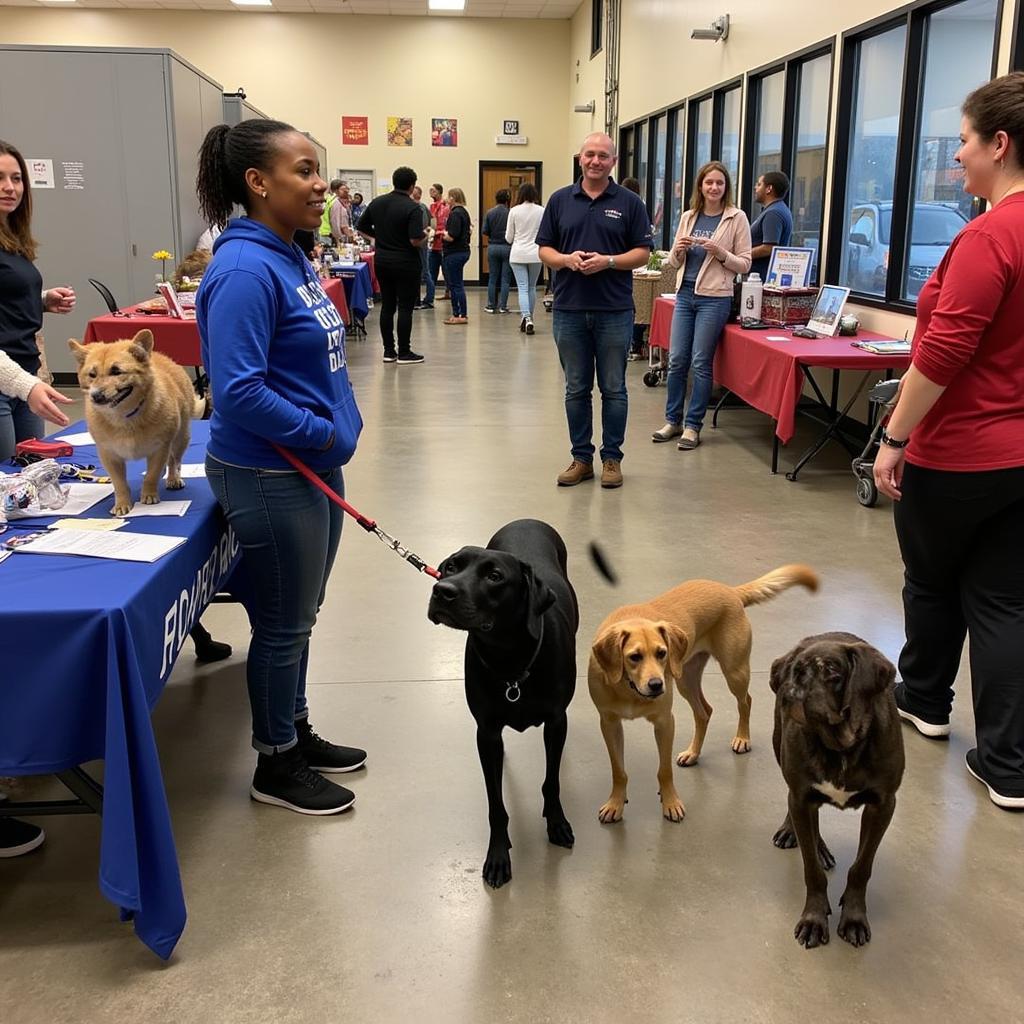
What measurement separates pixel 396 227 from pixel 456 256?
11.7ft

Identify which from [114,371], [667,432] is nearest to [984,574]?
[114,371]

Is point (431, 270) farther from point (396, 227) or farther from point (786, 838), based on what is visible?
point (786, 838)

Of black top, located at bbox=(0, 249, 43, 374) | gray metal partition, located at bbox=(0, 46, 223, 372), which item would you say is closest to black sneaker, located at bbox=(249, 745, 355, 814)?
black top, located at bbox=(0, 249, 43, 374)

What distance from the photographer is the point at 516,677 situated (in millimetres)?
1939

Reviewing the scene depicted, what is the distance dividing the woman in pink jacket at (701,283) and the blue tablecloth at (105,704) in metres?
4.59

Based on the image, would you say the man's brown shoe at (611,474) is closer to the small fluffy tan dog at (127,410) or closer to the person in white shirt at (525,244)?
the small fluffy tan dog at (127,410)

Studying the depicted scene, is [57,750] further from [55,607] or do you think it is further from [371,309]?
[371,309]

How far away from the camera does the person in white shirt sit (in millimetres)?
11203

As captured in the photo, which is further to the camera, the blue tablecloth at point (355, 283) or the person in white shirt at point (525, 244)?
the person in white shirt at point (525, 244)

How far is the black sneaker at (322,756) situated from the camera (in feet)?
8.07

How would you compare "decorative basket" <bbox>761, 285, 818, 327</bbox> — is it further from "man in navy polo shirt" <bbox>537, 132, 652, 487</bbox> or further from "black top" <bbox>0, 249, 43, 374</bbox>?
"black top" <bbox>0, 249, 43, 374</bbox>

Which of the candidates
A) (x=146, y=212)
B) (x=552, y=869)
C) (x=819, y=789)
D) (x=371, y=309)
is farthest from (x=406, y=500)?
(x=371, y=309)

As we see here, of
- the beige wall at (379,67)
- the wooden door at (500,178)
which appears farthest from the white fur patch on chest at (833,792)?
the wooden door at (500,178)

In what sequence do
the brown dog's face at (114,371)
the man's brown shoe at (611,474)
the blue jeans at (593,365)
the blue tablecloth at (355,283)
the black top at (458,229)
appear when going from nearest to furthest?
the brown dog's face at (114,371), the blue jeans at (593,365), the man's brown shoe at (611,474), the blue tablecloth at (355,283), the black top at (458,229)
